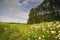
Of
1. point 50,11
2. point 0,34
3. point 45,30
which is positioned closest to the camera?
point 45,30

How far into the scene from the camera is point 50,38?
12586 mm

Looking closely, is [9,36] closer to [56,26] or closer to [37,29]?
[37,29]

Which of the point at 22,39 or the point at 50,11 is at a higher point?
the point at 50,11

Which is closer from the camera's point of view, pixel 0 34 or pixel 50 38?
pixel 50 38

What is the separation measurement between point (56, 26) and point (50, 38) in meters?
1.96

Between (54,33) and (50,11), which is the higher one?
(50,11)

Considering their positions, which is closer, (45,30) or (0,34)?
(45,30)

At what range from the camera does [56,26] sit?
14219 millimetres

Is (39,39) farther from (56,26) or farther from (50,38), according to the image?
(56,26)

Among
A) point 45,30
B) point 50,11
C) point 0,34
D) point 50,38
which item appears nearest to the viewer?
point 50,38

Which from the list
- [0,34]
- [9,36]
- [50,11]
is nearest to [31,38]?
[9,36]

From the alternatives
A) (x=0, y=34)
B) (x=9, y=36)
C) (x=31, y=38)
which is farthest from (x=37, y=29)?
(x=0, y=34)

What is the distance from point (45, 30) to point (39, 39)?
131 cm

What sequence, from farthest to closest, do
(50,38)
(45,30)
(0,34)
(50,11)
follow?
(50,11) → (0,34) → (45,30) → (50,38)
